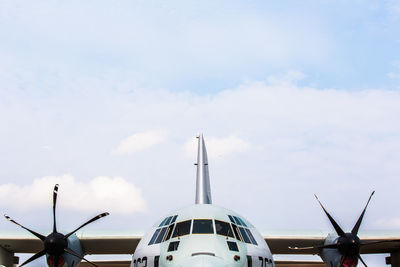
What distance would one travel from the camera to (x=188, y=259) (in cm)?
964

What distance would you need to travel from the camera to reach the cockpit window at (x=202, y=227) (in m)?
10.8

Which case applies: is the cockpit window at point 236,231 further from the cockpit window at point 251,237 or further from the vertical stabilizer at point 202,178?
the vertical stabilizer at point 202,178

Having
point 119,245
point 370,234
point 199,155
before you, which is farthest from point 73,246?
point 370,234

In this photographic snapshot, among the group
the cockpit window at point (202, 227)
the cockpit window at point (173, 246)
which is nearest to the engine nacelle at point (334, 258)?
the cockpit window at point (202, 227)

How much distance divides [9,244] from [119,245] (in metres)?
4.86

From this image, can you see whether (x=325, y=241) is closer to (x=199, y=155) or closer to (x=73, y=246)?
(x=199, y=155)

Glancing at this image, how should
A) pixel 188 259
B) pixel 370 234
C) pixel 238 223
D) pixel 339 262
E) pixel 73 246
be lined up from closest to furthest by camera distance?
pixel 188 259, pixel 238 223, pixel 339 262, pixel 73 246, pixel 370 234

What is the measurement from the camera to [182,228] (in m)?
11.2

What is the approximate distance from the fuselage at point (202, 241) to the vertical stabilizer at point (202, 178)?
6.57 metres

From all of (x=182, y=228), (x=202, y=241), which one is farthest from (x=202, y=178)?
(x=202, y=241)

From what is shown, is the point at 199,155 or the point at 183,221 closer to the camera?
the point at 183,221

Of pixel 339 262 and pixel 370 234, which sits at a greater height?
pixel 370 234

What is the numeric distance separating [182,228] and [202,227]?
0.54 meters

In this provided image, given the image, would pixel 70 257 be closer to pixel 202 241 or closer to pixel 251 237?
pixel 251 237
